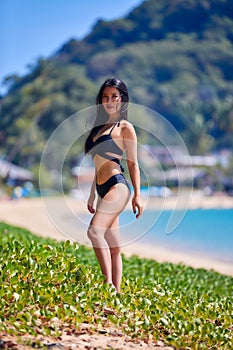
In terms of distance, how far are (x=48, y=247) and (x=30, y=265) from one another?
1.01 ft

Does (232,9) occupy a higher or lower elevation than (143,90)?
higher

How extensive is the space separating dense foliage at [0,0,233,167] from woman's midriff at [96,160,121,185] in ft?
191

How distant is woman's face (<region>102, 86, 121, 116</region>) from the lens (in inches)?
189

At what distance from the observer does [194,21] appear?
146250 millimetres

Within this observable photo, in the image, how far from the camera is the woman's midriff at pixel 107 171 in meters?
4.66

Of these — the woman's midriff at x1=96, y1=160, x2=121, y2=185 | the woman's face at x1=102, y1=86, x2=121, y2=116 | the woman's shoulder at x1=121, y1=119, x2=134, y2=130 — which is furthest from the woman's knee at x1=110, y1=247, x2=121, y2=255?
the woman's face at x1=102, y1=86, x2=121, y2=116

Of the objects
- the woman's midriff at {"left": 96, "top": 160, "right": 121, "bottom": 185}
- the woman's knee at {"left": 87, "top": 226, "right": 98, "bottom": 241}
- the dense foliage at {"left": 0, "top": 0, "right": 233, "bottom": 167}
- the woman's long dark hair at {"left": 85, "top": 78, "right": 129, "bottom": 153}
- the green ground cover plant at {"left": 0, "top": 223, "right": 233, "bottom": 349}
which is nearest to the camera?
the green ground cover plant at {"left": 0, "top": 223, "right": 233, "bottom": 349}

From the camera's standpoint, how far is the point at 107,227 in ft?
15.1

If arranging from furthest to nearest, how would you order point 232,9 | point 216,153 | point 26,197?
1. point 232,9
2. point 216,153
3. point 26,197

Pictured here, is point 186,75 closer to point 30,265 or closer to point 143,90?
point 143,90

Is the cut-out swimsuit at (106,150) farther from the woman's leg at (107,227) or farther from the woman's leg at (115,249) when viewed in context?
the woman's leg at (115,249)

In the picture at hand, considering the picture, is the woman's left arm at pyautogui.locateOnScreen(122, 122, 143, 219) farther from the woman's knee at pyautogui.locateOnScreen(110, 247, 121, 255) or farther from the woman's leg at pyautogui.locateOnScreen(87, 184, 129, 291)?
the woman's knee at pyautogui.locateOnScreen(110, 247, 121, 255)

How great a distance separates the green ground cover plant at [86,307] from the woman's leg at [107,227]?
0.15m

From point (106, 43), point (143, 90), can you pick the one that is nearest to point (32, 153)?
point (143, 90)
